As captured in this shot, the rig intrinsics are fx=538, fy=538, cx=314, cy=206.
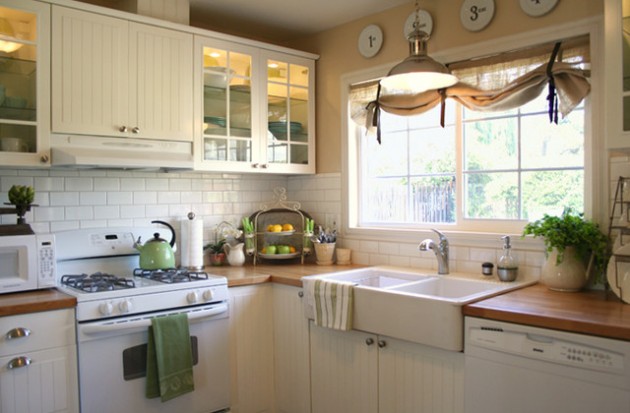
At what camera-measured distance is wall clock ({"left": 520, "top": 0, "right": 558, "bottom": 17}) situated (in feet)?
8.48

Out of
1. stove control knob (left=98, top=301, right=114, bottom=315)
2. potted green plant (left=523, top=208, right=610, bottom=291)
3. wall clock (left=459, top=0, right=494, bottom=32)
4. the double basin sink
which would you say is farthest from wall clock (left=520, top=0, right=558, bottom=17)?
stove control knob (left=98, top=301, right=114, bottom=315)

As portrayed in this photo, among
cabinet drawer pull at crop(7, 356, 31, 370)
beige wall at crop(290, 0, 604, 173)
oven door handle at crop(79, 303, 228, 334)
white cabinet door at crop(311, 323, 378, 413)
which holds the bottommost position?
white cabinet door at crop(311, 323, 378, 413)

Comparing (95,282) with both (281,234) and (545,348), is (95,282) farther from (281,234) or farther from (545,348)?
(545,348)

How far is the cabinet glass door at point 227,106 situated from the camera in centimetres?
323

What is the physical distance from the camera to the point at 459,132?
10.1ft

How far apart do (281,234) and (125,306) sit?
1.32 metres

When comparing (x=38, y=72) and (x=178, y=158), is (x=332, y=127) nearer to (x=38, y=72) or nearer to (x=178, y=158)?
(x=178, y=158)

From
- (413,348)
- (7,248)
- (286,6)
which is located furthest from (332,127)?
(7,248)

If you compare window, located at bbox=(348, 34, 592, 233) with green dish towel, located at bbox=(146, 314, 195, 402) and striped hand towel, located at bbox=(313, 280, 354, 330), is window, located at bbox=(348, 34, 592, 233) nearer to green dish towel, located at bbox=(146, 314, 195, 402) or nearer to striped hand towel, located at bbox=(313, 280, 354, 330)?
striped hand towel, located at bbox=(313, 280, 354, 330)

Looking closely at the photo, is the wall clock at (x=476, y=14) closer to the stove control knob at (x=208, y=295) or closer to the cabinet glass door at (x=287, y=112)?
the cabinet glass door at (x=287, y=112)

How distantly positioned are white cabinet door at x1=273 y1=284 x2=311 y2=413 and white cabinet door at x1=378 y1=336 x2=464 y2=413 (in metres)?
0.56

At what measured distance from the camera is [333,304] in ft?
8.68

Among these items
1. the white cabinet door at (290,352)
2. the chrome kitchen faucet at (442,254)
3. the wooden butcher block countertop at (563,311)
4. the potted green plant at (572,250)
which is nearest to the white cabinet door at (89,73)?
the white cabinet door at (290,352)

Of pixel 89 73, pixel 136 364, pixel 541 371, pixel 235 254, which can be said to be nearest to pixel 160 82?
pixel 89 73
